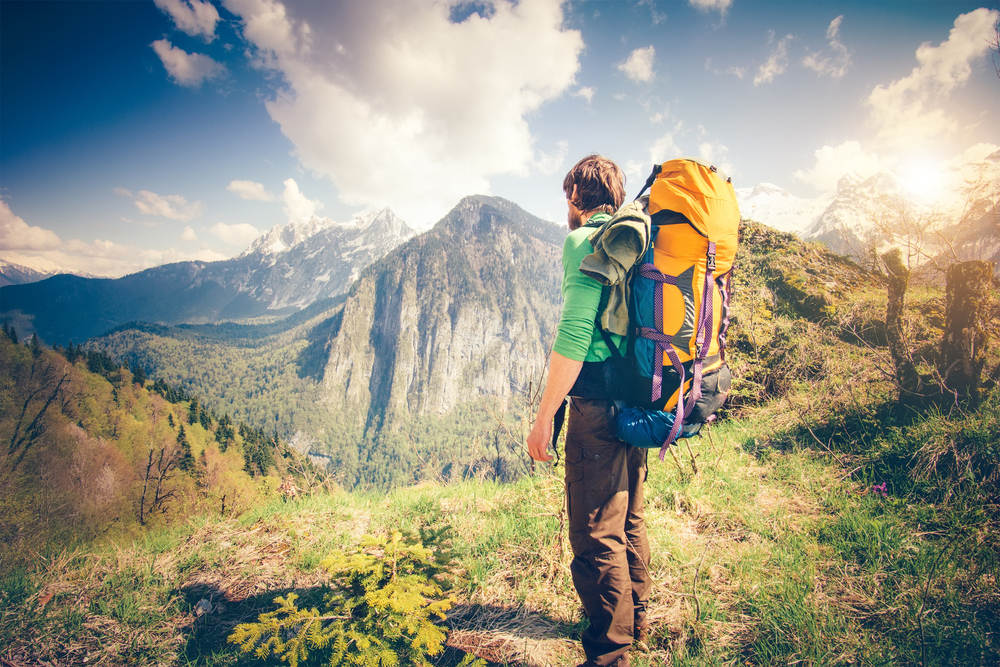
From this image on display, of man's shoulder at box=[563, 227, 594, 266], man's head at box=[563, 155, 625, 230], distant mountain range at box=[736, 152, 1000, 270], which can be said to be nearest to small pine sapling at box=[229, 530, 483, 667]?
man's shoulder at box=[563, 227, 594, 266]

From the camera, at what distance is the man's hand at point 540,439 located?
1.92 metres

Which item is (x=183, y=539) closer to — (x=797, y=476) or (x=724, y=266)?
(x=724, y=266)

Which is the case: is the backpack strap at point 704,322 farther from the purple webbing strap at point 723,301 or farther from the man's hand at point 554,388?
the man's hand at point 554,388

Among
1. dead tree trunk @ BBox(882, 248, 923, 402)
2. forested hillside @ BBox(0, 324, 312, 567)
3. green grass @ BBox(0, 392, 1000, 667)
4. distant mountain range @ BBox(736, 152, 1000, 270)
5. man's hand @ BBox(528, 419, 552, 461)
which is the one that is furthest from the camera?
forested hillside @ BBox(0, 324, 312, 567)

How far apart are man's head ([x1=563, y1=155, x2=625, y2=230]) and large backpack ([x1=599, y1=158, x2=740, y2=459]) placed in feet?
0.89

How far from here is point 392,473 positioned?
12288 centimetres

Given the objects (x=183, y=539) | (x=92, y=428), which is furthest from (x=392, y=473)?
(x=183, y=539)

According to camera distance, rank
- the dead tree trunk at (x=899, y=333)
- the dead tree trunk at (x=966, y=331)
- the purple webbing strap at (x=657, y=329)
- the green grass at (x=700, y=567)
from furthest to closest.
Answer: the dead tree trunk at (x=899, y=333) → the dead tree trunk at (x=966, y=331) → the green grass at (x=700, y=567) → the purple webbing strap at (x=657, y=329)

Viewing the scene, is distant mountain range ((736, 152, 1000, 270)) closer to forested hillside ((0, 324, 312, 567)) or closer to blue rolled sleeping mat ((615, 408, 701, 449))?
blue rolled sleeping mat ((615, 408, 701, 449))

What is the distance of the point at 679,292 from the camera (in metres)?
1.80

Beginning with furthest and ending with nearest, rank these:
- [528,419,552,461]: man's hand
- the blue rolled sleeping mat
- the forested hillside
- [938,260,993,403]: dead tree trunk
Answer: the forested hillside → [938,260,993,403]: dead tree trunk → [528,419,552,461]: man's hand → the blue rolled sleeping mat

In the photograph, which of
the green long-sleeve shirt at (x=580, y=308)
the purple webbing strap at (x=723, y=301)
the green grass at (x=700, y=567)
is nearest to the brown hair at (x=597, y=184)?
the green long-sleeve shirt at (x=580, y=308)

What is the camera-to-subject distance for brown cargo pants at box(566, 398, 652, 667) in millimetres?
1741

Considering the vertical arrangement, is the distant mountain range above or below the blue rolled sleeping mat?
above
